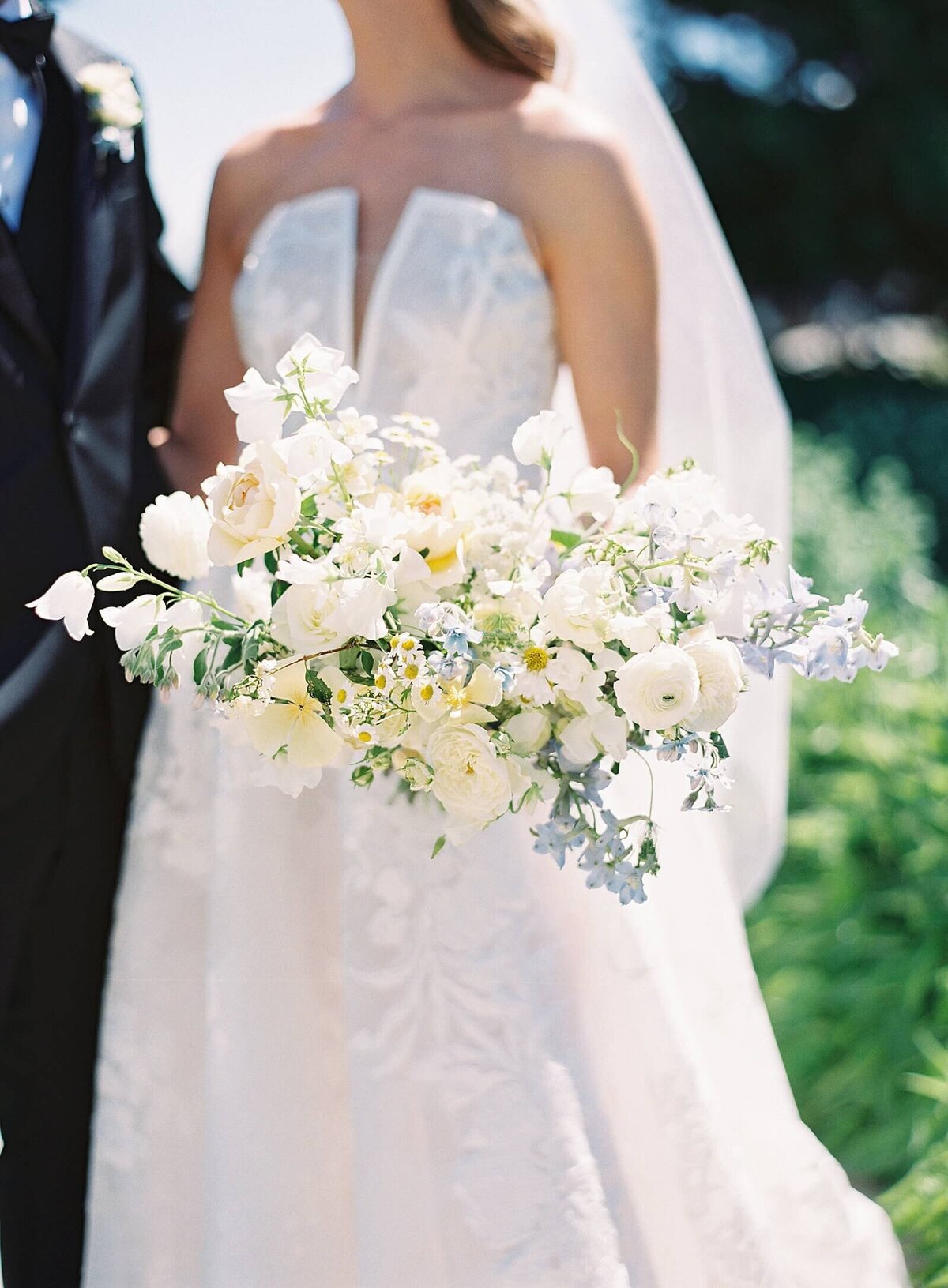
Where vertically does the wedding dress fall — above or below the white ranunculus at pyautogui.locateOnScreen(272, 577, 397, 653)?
below

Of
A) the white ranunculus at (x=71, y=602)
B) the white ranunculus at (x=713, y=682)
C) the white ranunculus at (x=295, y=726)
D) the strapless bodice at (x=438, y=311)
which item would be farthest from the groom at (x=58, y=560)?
the white ranunculus at (x=713, y=682)

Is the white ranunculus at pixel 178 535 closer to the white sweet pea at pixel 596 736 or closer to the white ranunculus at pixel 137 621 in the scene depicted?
the white ranunculus at pixel 137 621

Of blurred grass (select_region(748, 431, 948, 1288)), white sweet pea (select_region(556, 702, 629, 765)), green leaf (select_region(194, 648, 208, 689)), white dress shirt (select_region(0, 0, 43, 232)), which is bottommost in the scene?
blurred grass (select_region(748, 431, 948, 1288))

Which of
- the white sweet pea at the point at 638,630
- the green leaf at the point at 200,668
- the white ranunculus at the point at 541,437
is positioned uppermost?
the white ranunculus at the point at 541,437

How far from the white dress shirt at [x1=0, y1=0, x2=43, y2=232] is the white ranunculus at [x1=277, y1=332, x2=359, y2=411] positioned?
3.00ft

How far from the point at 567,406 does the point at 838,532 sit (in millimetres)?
3581

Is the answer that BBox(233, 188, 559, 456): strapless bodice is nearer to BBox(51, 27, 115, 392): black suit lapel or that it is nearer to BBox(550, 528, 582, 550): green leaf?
BBox(51, 27, 115, 392): black suit lapel

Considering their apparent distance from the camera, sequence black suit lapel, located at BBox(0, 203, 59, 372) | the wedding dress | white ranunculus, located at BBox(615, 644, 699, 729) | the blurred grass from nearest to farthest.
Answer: white ranunculus, located at BBox(615, 644, 699, 729) → the wedding dress → black suit lapel, located at BBox(0, 203, 59, 372) → the blurred grass

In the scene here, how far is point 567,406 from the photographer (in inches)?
97.0

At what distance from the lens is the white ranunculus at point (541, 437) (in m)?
1.61

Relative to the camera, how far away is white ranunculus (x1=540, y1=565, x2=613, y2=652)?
1459mm

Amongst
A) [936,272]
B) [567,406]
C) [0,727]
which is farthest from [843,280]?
[0,727]

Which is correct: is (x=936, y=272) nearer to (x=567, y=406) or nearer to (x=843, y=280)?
(x=843, y=280)

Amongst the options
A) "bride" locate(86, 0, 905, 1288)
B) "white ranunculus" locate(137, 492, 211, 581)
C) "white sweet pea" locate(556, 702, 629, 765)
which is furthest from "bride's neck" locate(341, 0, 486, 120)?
"white sweet pea" locate(556, 702, 629, 765)
